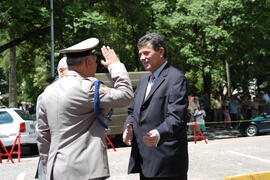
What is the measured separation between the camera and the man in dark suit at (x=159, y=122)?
3305mm

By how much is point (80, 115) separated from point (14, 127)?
10.9 metres

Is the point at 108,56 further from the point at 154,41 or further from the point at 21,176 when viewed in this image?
the point at 21,176

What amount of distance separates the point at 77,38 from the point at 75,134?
16.4 metres

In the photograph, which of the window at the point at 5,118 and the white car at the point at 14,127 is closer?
the white car at the point at 14,127

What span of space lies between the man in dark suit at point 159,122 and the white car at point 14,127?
1021 cm

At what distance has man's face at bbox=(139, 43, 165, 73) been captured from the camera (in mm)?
3586

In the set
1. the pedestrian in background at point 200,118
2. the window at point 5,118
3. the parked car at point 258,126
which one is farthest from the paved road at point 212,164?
the parked car at point 258,126

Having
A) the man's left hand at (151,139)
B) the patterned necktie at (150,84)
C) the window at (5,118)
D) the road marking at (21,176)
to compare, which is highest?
the patterned necktie at (150,84)

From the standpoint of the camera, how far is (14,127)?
13281 mm

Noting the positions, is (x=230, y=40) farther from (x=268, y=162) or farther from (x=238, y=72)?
(x=238, y=72)

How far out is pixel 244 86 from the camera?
110 ft

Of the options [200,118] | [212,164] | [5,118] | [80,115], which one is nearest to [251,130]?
[200,118]

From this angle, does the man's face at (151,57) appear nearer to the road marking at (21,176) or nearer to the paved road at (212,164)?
the paved road at (212,164)

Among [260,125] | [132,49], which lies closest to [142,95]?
[260,125]
